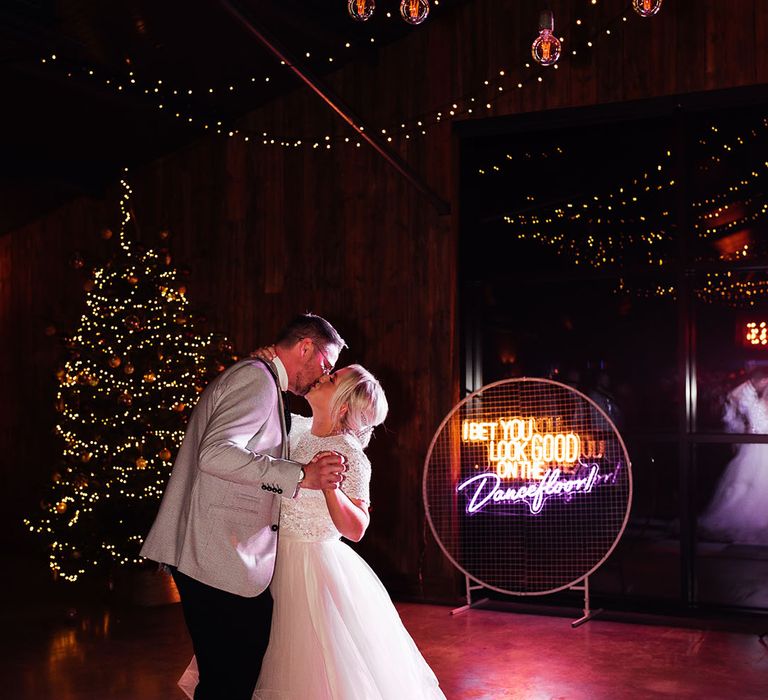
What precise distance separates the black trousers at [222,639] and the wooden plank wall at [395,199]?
4.08 metres

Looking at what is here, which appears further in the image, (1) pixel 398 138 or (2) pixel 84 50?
(1) pixel 398 138

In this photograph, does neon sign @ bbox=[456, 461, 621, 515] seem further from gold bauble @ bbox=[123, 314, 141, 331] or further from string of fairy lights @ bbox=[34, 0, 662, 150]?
string of fairy lights @ bbox=[34, 0, 662, 150]

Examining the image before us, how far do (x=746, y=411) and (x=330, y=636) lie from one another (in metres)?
4.14

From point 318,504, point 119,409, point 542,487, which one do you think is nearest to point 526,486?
point 542,487

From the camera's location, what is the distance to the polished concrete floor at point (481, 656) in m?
4.96

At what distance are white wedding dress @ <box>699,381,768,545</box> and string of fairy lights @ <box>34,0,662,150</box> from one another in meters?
2.68

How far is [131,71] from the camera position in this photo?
6.96 metres

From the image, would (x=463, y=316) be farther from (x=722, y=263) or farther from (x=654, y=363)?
(x=722, y=263)

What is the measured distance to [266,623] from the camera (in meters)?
3.35

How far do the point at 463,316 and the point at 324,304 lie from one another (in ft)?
3.70

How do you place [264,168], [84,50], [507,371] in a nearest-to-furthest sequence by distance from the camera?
[84,50]
[507,371]
[264,168]

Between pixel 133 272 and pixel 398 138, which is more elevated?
pixel 398 138

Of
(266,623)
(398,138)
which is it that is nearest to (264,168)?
(398,138)

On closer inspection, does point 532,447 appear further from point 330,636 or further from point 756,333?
point 330,636
